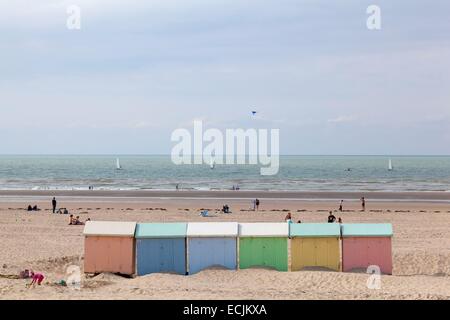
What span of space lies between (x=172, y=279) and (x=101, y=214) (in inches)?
832

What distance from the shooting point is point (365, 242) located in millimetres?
18422

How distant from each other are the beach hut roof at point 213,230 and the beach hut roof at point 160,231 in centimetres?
24

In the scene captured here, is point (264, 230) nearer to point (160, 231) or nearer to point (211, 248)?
point (211, 248)

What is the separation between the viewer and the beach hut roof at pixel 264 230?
18.2 metres

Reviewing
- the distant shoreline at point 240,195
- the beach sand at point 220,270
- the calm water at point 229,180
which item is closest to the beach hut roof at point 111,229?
the beach sand at point 220,270

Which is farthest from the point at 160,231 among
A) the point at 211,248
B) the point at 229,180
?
the point at 229,180

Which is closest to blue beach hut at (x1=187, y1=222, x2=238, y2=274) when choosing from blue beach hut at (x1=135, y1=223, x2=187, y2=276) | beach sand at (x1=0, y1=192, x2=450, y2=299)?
blue beach hut at (x1=135, y1=223, x2=187, y2=276)

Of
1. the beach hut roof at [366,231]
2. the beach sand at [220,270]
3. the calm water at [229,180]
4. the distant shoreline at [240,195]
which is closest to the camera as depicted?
the beach sand at [220,270]

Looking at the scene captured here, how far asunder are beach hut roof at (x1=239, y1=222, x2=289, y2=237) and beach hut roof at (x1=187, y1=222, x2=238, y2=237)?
10.4 inches

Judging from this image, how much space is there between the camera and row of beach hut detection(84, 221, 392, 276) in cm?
1828

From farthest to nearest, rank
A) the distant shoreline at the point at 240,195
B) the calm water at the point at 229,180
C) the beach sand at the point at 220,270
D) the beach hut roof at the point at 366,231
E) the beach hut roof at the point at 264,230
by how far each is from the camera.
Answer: the calm water at the point at 229,180 → the distant shoreline at the point at 240,195 → the beach hut roof at the point at 366,231 → the beach hut roof at the point at 264,230 → the beach sand at the point at 220,270

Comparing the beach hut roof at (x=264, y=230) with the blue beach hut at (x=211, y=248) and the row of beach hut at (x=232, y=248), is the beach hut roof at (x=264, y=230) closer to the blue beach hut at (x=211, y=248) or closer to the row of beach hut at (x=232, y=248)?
the row of beach hut at (x=232, y=248)
